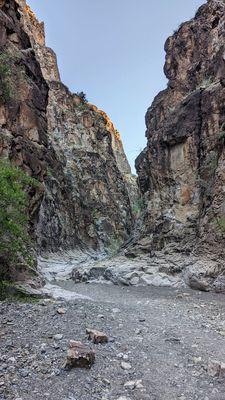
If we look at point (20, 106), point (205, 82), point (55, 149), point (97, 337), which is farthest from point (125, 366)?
point (55, 149)

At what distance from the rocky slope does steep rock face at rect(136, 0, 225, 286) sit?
8038 millimetres

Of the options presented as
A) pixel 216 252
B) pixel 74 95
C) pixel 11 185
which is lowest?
pixel 216 252

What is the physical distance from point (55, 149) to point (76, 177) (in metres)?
4.88

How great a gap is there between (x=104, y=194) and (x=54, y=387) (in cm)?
4585

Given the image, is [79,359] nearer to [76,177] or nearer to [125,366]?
[125,366]

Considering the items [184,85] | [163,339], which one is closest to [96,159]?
[184,85]

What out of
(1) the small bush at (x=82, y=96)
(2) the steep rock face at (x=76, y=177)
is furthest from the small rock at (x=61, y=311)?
(1) the small bush at (x=82, y=96)

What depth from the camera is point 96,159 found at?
50812 mm

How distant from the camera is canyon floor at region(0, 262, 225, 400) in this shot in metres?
4.80

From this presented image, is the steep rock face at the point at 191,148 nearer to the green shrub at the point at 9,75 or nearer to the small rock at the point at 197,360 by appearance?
the small rock at the point at 197,360

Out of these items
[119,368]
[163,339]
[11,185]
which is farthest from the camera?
[11,185]

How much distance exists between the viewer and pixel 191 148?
71.6ft

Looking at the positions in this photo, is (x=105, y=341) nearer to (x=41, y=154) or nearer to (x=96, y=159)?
(x=41, y=154)

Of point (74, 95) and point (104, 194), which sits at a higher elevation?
point (74, 95)
